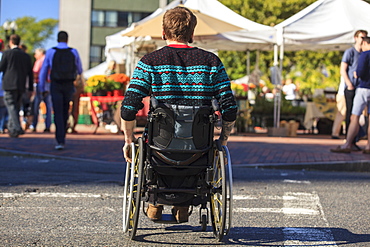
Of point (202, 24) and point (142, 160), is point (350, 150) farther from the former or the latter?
point (142, 160)

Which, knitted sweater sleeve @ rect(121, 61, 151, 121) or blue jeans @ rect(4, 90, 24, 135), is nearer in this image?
knitted sweater sleeve @ rect(121, 61, 151, 121)

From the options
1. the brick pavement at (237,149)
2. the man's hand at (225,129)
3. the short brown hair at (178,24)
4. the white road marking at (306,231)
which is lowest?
the brick pavement at (237,149)

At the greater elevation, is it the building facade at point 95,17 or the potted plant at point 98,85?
the building facade at point 95,17

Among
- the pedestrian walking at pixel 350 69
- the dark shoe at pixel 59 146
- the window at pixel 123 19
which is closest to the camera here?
the dark shoe at pixel 59 146

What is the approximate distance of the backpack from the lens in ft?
39.7

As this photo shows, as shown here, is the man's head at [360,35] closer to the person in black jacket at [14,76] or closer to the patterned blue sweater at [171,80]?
the person in black jacket at [14,76]

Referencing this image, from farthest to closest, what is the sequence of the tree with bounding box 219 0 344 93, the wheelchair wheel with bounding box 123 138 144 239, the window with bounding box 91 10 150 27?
the window with bounding box 91 10 150 27
the tree with bounding box 219 0 344 93
the wheelchair wheel with bounding box 123 138 144 239

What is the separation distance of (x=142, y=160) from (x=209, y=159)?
0.48m

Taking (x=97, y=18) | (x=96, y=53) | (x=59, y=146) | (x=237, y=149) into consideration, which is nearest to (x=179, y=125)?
(x=59, y=146)

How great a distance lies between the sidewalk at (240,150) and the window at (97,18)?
49043 mm

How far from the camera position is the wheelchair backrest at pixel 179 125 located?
4.97 metres

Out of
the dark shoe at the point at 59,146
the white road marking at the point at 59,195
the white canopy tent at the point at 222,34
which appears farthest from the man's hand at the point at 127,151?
the white canopy tent at the point at 222,34

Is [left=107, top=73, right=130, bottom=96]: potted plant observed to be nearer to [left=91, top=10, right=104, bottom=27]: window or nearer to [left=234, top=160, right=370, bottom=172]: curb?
[left=234, top=160, right=370, bottom=172]: curb

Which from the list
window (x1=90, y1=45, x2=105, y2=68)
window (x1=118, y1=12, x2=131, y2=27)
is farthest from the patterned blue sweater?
window (x1=90, y1=45, x2=105, y2=68)
